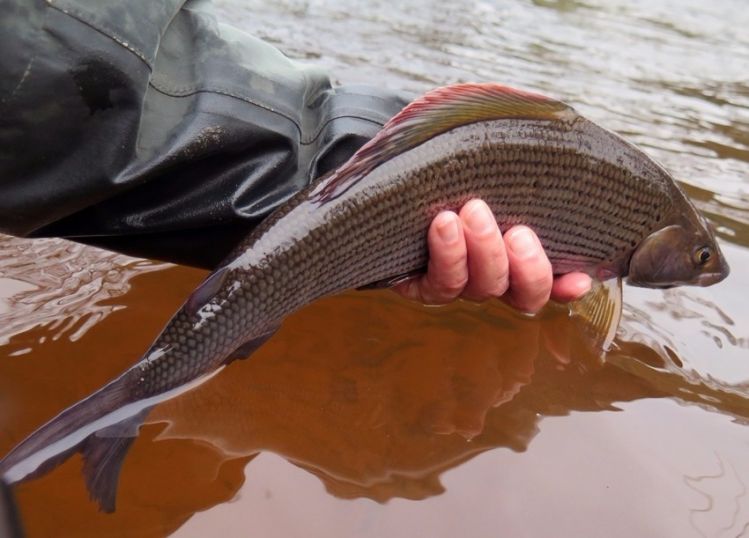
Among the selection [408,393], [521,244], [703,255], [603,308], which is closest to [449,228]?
[521,244]

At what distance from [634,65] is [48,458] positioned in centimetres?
868

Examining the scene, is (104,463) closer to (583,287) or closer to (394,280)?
(394,280)

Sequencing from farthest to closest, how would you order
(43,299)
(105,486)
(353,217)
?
(43,299), (353,217), (105,486)

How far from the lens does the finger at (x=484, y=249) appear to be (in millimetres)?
2322

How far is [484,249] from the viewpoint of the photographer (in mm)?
2346

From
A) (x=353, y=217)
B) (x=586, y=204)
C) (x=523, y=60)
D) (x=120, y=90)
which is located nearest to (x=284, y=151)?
(x=353, y=217)

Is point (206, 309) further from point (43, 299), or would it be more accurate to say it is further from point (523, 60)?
point (523, 60)

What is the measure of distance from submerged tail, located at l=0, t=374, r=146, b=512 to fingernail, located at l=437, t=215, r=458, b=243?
1.08 metres

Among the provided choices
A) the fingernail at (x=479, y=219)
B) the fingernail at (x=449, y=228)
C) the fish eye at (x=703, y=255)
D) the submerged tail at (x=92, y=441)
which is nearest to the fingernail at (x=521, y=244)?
the fingernail at (x=479, y=219)

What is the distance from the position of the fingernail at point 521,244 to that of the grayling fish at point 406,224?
0.23 ft

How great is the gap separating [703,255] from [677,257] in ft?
0.45

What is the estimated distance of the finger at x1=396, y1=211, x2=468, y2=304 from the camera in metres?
2.31

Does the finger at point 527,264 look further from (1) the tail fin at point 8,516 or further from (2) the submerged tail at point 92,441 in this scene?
(1) the tail fin at point 8,516

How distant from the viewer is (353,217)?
2234 millimetres
